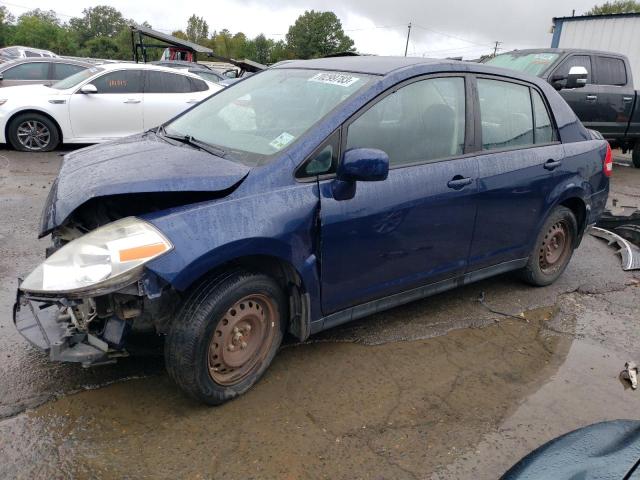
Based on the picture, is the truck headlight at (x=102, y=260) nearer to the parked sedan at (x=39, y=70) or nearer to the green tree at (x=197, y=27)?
the parked sedan at (x=39, y=70)

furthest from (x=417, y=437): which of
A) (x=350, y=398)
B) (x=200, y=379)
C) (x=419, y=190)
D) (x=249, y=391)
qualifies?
(x=419, y=190)

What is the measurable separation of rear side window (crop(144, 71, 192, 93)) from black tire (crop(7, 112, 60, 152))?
1691 millimetres

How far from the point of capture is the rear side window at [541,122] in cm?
410

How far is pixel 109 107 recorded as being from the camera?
8.83 meters

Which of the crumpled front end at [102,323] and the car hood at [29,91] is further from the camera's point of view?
the car hood at [29,91]

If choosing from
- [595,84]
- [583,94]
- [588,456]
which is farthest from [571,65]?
[588,456]

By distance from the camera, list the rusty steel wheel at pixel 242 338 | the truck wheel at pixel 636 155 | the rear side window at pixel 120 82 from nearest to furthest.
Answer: the rusty steel wheel at pixel 242 338 < the rear side window at pixel 120 82 < the truck wheel at pixel 636 155

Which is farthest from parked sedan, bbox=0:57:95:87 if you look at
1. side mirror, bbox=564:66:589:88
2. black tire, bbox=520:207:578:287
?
black tire, bbox=520:207:578:287

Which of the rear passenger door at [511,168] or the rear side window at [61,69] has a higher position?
the rear side window at [61,69]

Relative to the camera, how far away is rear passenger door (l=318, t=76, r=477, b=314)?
2.96m

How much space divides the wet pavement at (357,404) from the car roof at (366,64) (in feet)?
5.64

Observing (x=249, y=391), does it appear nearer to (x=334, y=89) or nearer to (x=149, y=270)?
(x=149, y=270)

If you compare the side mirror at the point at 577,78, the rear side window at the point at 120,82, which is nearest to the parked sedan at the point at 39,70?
the rear side window at the point at 120,82

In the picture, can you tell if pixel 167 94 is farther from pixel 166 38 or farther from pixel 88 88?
pixel 166 38
